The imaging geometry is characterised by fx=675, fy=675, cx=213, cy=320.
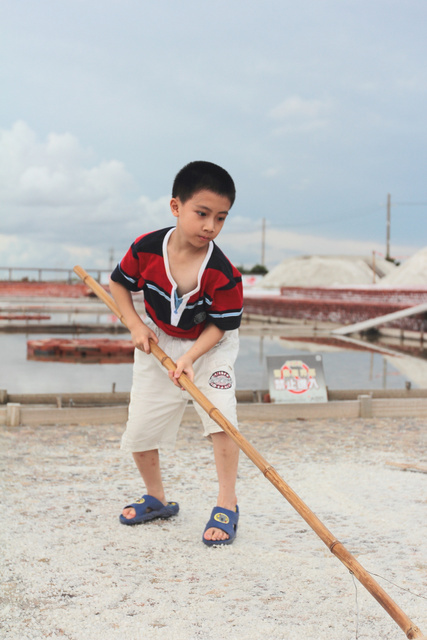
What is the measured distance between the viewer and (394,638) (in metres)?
1.78

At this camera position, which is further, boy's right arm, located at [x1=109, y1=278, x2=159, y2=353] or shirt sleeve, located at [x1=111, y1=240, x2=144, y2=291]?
shirt sleeve, located at [x1=111, y1=240, x2=144, y2=291]

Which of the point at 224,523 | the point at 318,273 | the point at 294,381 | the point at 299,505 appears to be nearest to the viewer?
the point at 299,505

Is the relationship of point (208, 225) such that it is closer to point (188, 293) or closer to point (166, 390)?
point (188, 293)

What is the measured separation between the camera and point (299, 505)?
6.58ft

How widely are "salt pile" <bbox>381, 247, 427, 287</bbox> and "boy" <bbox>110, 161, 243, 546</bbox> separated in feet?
71.3

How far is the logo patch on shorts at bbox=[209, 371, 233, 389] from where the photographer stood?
2543mm

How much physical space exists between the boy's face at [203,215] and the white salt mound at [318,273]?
3147cm

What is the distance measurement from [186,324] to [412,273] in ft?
77.3

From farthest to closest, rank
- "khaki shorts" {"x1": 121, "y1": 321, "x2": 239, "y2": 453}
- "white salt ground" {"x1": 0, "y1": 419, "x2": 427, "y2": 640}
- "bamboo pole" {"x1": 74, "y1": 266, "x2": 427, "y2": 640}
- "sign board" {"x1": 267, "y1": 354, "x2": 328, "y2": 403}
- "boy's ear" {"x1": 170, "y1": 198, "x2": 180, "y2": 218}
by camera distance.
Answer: "sign board" {"x1": 267, "y1": 354, "x2": 328, "y2": 403} < "khaki shorts" {"x1": 121, "y1": 321, "x2": 239, "y2": 453} < "boy's ear" {"x1": 170, "y1": 198, "x2": 180, "y2": 218} < "white salt ground" {"x1": 0, "y1": 419, "x2": 427, "y2": 640} < "bamboo pole" {"x1": 74, "y1": 266, "x2": 427, "y2": 640}

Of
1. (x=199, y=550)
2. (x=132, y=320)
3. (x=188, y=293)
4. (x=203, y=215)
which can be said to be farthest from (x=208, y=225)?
(x=199, y=550)

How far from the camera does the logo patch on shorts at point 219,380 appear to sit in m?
2.54

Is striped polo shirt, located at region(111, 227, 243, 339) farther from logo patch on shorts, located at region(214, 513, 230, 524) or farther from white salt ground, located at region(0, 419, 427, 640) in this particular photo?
white salt ground, located at region(0, 419, 427, 640)

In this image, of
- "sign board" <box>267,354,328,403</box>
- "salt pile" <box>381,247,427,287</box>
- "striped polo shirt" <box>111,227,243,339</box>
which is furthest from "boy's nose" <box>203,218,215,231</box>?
"salt pile" <box>381,247,427,287</box>

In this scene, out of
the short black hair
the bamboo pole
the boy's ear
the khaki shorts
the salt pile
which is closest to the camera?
the bamboo pole
